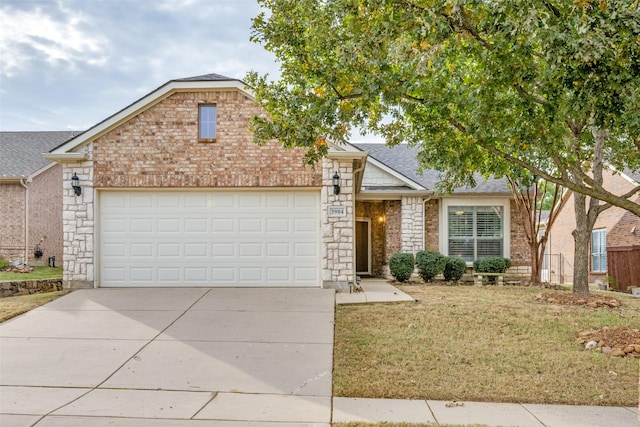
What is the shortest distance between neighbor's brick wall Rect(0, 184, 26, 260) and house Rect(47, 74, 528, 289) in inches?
329

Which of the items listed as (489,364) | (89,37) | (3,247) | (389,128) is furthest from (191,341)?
(3,247)

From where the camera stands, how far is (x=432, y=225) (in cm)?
1586

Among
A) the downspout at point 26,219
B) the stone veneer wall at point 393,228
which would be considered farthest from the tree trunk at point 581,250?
the downspout at point 26,219

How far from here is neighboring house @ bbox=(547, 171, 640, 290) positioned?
15.9 metres

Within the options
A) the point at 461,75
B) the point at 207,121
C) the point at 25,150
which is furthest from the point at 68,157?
the point at 25,150

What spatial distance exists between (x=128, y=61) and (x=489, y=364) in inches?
474

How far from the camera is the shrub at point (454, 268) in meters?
14.9

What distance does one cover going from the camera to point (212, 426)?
4277 mm

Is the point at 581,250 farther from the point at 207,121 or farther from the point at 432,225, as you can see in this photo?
the point at 207,121

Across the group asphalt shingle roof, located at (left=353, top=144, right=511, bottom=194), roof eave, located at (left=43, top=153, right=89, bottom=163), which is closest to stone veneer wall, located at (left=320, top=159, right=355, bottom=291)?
asphalt shingle roof, located at (left=353, top=144, right=511, bottom=194)

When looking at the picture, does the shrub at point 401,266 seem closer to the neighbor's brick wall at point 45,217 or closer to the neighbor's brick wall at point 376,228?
the neighbor's brick wall at point 376,228

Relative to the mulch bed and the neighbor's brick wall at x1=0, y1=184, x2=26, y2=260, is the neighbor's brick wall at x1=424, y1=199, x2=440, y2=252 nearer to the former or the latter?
the mulch bed

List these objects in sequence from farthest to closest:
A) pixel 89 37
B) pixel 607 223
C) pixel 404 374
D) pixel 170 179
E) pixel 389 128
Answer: pixel 607 223, pixel 89 37, pixel 170 179, pixel 389 128, pixel 404 374

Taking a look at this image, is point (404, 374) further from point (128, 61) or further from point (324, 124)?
point (128, 61)
